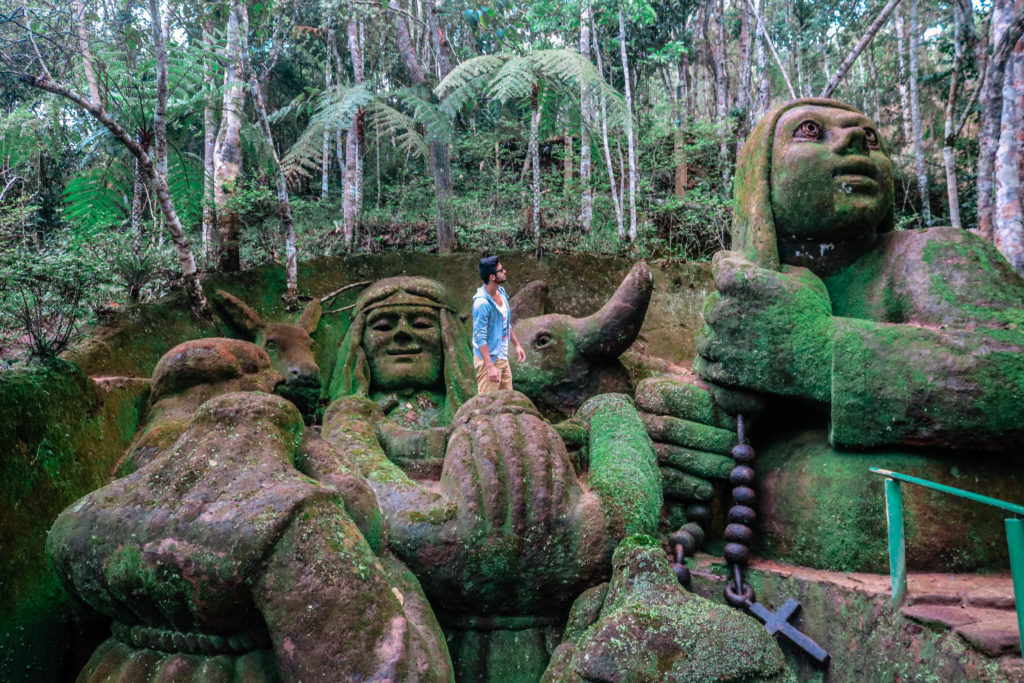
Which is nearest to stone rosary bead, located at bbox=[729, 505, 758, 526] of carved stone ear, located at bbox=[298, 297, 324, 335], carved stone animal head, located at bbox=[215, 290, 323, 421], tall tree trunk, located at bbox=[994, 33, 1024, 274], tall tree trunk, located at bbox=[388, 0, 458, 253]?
carved stone animal head, located at bbox=[215, 290, 323, 421]

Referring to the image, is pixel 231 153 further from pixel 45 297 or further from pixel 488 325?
pixel 488 325

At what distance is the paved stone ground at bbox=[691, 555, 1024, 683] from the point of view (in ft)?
9.65

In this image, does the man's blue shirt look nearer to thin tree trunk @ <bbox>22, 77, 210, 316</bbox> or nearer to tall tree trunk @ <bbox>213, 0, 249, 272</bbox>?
thin tree trunk @ <bbox>22, 77, 210, 316</bbox>

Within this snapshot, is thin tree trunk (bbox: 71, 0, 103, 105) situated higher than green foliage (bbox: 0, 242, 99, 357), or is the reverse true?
thin tree trunk (bbox: 71, 0, 103, 105)

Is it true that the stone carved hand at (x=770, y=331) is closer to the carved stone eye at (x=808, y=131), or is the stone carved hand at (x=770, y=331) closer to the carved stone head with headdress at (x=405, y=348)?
the carved stone eye at (x=808, y=131)

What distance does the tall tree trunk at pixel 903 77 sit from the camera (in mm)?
14391

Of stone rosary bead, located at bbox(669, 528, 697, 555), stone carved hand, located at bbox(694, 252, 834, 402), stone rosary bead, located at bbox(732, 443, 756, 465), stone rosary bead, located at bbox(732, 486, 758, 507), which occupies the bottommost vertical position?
stone rosary bead, located at bbox(669, 528, 697, 555)

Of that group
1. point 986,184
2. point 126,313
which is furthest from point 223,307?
point 986,184

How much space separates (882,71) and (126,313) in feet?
62.5

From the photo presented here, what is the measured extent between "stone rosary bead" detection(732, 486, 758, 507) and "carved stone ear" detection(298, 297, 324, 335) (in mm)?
3686

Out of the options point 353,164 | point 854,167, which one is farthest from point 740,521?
point 353,164

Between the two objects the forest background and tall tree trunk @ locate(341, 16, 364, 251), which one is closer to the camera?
the forest background

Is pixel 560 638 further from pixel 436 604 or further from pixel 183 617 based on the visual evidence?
pixel 183 617

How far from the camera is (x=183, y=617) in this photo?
7.71 feet
